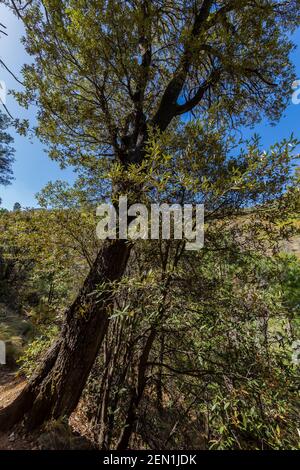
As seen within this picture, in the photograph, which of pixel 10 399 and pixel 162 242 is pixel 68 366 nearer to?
pixel 162 242

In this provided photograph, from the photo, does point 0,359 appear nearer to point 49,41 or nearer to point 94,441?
point 94,441

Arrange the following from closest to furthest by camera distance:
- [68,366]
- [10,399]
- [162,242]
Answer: [162,242], [68,366], [10,399]

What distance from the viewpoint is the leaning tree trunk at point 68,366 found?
2.46m

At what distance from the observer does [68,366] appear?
252 centimetres

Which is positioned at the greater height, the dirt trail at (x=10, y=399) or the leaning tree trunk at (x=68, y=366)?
the leaning tree trunk at (x=68, y=366)

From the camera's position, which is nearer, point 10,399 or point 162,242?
point 162,242

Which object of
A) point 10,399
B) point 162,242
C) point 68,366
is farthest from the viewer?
point 10,399

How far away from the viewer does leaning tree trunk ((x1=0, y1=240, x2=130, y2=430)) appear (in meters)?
2.46

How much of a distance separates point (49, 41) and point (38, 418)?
463 centimetres

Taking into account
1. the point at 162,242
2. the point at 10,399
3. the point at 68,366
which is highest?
the point at 162,242

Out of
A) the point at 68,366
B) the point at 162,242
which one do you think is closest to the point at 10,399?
the point at 68,366

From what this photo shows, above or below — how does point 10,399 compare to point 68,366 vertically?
below

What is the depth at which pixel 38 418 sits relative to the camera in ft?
8.00
